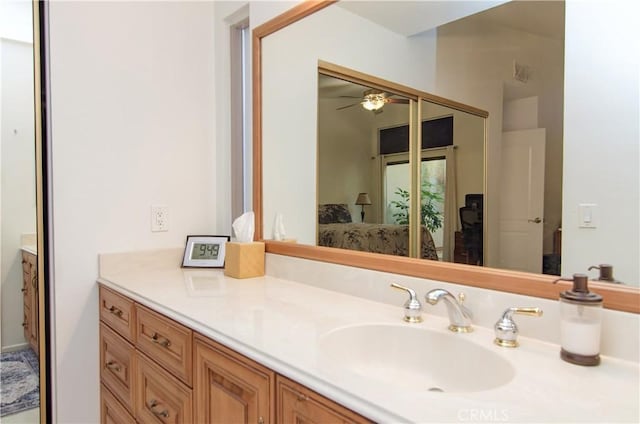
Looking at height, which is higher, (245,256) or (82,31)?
(82,31)

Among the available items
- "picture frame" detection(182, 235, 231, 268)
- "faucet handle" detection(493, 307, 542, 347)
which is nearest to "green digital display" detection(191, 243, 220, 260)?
"picture frame" detection(182, 235, 231, 268)

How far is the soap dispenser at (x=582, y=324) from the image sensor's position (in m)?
0.76

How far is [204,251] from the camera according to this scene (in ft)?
6.34

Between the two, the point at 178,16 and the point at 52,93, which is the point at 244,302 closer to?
the point at 52,93

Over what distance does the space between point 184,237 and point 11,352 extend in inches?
33.3

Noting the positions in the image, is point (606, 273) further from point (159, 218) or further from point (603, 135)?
point (159, 218)

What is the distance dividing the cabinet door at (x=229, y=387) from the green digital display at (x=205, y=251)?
2.90ft

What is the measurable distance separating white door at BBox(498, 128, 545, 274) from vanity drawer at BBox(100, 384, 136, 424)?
142 centimetres

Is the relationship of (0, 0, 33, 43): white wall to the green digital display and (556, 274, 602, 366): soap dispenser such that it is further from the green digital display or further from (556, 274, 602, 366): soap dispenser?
(556, 274, 602, 366): soap dispenser

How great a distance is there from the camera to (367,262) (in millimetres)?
1303

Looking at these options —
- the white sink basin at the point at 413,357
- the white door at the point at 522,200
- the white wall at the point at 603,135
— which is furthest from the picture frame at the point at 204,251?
the white wall at the point at 603,135

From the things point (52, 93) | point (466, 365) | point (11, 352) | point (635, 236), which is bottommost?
point (11, 352)

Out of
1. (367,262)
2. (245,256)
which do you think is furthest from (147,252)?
(367,262)

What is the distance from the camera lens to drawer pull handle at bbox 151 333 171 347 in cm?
119
